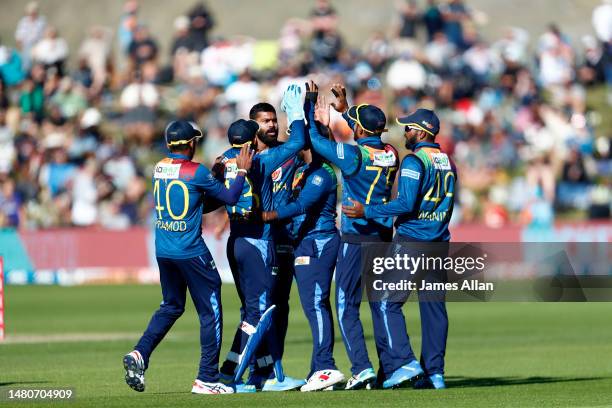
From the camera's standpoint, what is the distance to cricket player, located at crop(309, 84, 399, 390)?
13648 mm

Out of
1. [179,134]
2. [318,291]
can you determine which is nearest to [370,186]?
[318,291]

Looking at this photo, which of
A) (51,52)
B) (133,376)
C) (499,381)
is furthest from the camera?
(51,52)

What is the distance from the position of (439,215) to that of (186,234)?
2.55 metres

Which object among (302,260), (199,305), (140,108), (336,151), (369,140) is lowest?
(199,305)

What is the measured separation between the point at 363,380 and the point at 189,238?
2270mm

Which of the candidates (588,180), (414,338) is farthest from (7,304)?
(588,180)

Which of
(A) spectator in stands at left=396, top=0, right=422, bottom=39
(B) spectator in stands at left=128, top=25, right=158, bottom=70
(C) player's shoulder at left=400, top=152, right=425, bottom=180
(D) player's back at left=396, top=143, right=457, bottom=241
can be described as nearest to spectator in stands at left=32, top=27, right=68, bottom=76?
(B) spectator in stands at left=128, top=25, right=158, bottom=70

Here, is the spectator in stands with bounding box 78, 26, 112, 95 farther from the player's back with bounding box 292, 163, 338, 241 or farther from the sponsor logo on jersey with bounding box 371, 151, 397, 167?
the sponsor logo on jersey with bounding box 371, 151, 397, 167

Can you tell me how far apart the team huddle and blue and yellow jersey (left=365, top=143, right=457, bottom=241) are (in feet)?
0.04

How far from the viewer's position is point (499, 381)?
1460 cm

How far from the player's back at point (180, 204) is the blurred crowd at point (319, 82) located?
63.6 feet

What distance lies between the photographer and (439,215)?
44.9ft

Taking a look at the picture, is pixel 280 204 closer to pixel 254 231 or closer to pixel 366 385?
pixel 254 231

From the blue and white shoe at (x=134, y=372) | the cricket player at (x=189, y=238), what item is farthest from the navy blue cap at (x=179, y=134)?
the blue and white shoe at (x=134, y=372)
